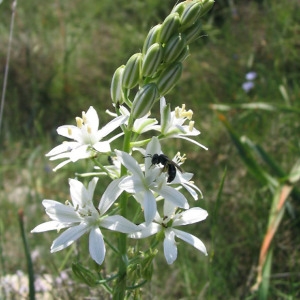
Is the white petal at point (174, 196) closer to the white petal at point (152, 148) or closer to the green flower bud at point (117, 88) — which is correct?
the white petal at point (152, 148)

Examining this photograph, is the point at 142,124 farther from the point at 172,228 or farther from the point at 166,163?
the point at 172,228

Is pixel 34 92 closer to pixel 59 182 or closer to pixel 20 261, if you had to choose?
pixel 59 182

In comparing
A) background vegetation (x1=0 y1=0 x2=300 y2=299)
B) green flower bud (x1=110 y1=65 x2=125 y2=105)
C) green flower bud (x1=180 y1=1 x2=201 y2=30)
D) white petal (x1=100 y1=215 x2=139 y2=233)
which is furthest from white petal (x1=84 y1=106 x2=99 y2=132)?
background vegetation (x1=0 y1=0 x2=300 y2=299)

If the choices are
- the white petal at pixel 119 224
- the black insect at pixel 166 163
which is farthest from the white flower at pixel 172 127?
the white petal at pixel 119 224

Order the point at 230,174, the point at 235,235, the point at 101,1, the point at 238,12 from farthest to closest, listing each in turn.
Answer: the point at 101,1, the point at 238,12, the point at 230,174, the point at 235,235

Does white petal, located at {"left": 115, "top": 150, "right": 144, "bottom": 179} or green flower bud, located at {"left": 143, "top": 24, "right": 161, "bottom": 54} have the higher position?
green flower bud, located at {"left": 143, "top": 24, "right": 161, "bottom": 54}

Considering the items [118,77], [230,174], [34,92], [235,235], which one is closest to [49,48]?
[34,92]

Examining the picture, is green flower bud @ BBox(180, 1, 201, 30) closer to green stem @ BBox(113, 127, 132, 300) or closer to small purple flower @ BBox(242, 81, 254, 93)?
green stem @ BBox(113, 127, 132, 300)
